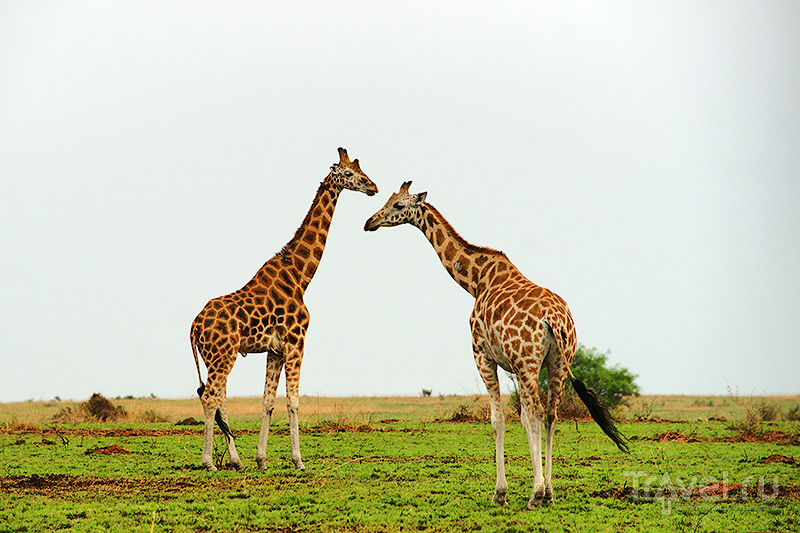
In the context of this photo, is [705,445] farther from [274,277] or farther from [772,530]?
[274,277]

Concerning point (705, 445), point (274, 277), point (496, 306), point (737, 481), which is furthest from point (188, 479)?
point (705, 445)

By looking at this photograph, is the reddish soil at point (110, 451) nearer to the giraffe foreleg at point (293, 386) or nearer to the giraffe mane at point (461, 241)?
the giraffe foreleg at point (293, 386)

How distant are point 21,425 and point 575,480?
54.2 ft

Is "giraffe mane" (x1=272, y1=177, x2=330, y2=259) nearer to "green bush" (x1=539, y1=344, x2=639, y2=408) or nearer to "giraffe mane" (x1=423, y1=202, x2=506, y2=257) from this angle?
"giraffe mane" (x1=423, y1=202, x2=506, y2=257)

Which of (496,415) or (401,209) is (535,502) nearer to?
(496,415)

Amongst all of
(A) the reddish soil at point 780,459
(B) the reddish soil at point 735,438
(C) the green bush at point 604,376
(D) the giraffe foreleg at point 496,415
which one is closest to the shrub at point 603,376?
(C) the green bush at point 604,376

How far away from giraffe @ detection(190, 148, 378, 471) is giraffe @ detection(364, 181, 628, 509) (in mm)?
3613

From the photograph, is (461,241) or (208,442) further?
(208,442)

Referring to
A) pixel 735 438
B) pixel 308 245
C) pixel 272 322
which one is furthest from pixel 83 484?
pixel 735 438

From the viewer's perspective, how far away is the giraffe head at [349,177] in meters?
14.4

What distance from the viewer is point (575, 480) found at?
1163 centimetres

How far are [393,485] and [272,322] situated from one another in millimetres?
3707

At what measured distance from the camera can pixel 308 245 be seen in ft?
46.8

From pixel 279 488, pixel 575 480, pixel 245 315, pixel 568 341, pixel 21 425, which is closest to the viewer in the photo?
pixel 568 341
